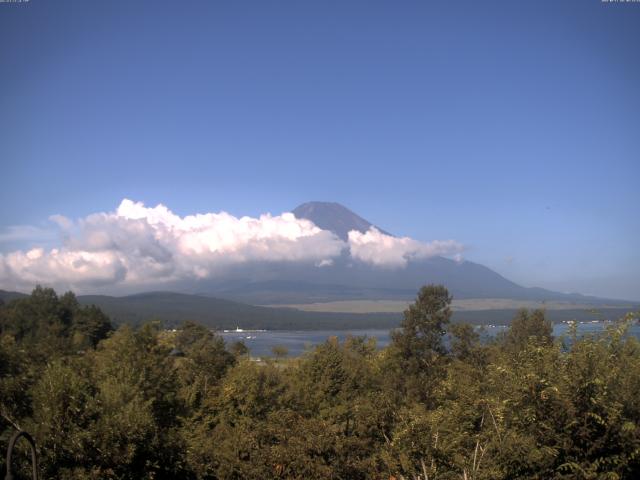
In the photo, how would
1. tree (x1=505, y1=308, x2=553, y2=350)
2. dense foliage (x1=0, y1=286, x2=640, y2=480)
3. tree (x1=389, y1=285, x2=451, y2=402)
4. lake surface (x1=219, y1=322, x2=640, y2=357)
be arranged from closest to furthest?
1. dense foliage (x1=0, y1=286, x2=640, y2=480)
2. tree (x1=389, y1=285, x2=451, y2=402)
3. tree (x1=505, y1=308, x2=553, y2=350)
4. lake surface (x1=219, y1=322, x2=640, y2=357)

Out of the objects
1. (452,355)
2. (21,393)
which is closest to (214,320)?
(452,355)

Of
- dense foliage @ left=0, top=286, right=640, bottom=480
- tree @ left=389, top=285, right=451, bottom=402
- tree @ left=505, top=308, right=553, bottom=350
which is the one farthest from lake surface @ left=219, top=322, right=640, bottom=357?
tree @ left=389, top=285, right=451, bottom=402

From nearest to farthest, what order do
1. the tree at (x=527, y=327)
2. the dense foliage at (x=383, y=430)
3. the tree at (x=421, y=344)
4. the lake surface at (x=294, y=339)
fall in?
the dense foliage at (x=383, y=430)
the tree at (x=421, y=344)
the tree at (x=527, y=327)
the lake surface at (x=294, y=339)

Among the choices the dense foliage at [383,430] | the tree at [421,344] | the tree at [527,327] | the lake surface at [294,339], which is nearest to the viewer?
the dense foliage at [383,430]

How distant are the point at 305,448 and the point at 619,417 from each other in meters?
6.38

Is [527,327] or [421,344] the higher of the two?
[527,327]

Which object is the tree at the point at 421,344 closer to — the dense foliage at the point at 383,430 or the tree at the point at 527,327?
the tree at the point at 527,327

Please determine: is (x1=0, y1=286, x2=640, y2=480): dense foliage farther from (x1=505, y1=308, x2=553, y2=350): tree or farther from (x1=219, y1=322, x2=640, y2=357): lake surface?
(x1=505, y1=308, x2=553, y2=350): tree

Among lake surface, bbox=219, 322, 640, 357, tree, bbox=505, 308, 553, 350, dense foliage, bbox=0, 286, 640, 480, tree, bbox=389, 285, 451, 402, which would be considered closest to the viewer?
dense foliage, bbox=0, 286, 640, 480

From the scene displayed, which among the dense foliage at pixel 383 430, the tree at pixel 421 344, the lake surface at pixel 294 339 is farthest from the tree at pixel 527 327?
the dense foliage at pixel 383 430

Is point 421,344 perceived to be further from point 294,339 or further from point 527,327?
point 294,339

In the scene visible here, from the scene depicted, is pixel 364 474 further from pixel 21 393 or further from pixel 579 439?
pixel 21 393

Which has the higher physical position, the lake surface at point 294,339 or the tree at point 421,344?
the tree at point 421,344

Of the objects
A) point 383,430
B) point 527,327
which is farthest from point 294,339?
point 383,430
